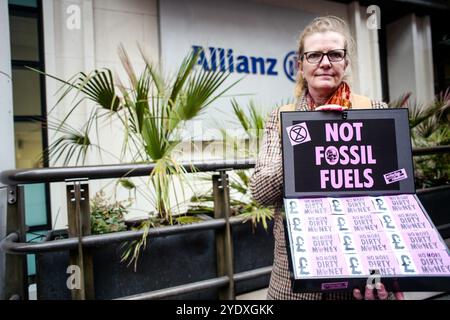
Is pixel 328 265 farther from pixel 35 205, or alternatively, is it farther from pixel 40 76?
pixel 40 76

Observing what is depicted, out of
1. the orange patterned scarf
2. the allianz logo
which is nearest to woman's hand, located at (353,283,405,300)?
the orange patterned scarf

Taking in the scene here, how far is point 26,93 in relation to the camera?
348 centimetres

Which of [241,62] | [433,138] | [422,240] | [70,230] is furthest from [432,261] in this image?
[241,62]

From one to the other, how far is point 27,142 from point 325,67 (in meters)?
3.41

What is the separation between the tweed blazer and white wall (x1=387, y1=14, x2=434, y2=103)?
569cm

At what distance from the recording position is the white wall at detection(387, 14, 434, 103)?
19.3 ft

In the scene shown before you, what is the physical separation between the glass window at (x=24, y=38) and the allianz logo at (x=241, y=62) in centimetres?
180

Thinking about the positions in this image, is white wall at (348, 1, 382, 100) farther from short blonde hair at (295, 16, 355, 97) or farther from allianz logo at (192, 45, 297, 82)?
short blonde hair at (295, 16, 355, 97)

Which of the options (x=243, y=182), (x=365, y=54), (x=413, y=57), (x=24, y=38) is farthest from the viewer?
(x=413, y=57)
